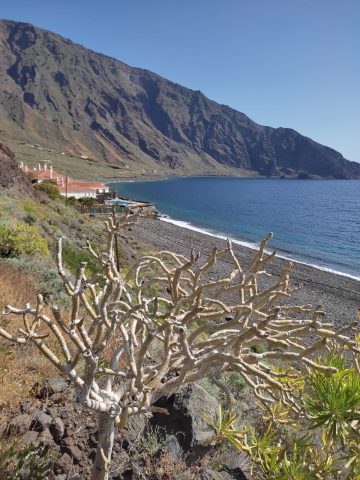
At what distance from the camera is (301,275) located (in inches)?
1153

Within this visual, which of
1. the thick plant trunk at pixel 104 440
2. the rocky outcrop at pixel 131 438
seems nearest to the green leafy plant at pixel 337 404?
the thick plant trunk at pixel 104 440

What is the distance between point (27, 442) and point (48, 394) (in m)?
0.67

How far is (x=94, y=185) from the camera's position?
181 ft

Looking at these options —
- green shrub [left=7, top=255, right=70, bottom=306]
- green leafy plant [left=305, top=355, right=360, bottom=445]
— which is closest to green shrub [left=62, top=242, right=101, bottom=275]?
green shrub [left=7, top=255, right=70, bottom=306]

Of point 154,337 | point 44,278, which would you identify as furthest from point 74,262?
Answer: point 154,337

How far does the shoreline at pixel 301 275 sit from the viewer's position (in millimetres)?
22953

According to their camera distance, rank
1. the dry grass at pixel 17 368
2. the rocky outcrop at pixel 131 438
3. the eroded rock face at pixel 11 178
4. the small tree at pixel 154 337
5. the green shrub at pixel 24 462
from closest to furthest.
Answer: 1. the small tree at pixel 154 337
2. the green shrub at pixel 24 462
3. the rocky outcrop at pixel 131 438
4. the dry grass at pixel 17 368
5. the eroded rock face at pixel 11 178

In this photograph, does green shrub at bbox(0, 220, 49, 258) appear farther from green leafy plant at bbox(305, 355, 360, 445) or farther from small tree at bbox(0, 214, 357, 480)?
green leafy plant at bbox(305, 355, 360, 445)

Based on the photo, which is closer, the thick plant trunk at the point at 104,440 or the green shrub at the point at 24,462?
the thick plant trunk at the point at 104,440

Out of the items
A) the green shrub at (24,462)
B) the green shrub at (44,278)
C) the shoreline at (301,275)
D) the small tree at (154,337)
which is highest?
the small tree at (154,337)

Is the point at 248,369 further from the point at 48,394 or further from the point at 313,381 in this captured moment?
the point at 48,394

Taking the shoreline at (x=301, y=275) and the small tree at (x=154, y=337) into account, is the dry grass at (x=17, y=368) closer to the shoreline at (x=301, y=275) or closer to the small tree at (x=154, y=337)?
the small tree at (x=154, y=337)

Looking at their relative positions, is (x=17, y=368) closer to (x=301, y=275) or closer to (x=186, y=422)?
(x=186, y=422)

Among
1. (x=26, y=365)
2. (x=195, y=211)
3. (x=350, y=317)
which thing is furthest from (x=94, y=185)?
(x=26, y=365)
